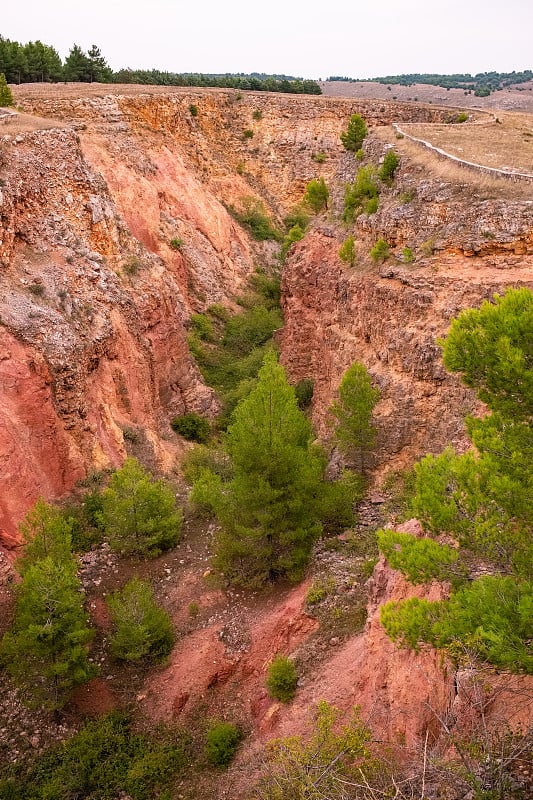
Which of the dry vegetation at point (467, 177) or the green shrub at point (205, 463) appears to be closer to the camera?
the dry vegetation at point (467, 177)

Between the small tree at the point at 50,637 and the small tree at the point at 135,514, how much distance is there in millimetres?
4400

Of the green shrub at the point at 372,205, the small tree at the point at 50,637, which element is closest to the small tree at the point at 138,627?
the small tree at the point at 50,637

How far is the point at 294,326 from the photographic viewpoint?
32344 millimetres

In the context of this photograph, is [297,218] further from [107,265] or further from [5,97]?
[107,265]

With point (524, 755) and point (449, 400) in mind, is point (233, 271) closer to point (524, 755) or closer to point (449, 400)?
point (449, 400)

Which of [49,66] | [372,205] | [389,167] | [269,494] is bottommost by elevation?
[269,494]

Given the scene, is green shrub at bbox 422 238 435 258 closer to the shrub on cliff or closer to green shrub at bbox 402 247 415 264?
green shrub at bbox 402 247 415 264

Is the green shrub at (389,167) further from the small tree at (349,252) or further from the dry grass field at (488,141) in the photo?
the small tree at (349,252)

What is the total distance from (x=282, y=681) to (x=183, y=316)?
2590 centimetres

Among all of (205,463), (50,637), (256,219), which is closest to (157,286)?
(205,463)

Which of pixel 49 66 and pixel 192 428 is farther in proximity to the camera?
pixel 49 66

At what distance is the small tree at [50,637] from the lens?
50.5 ft

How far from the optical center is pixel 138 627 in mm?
16906

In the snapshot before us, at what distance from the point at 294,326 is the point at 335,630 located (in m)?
19.2
